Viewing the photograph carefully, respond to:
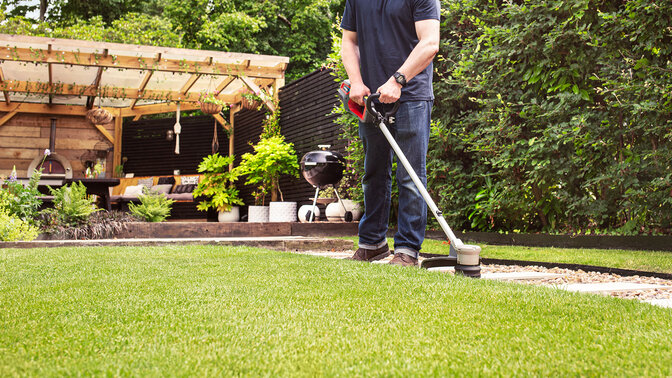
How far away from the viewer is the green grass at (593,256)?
11.2 ft

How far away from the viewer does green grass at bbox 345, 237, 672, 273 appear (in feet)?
11.2

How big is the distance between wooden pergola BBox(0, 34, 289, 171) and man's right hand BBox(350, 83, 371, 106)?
26.9 feet

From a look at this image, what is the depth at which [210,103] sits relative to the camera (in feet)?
41.2

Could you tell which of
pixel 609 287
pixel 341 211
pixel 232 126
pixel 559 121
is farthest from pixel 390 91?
pixel 232 126

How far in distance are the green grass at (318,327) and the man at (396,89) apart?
0.80 m

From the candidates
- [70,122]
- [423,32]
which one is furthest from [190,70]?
[423,32]

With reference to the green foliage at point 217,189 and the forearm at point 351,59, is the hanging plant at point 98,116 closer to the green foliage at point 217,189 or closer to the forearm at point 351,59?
the green foliage at point 217,189

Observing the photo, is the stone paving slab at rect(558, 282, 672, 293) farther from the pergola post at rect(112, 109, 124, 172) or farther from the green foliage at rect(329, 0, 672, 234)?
the pergola post at rect(112, 109, 124, 172)

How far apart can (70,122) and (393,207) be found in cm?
1242

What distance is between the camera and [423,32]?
316cm

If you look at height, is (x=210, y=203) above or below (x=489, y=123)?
below

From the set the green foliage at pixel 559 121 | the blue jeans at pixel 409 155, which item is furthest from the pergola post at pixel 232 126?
the blue jeans at pixel 409 155

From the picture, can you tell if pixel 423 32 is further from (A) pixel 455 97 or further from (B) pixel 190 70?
(B) pixel 190 70

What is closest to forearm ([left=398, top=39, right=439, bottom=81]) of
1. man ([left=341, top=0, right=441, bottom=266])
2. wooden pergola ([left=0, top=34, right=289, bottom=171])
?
man ([left=341, top=0, right=441, bottom=266])
